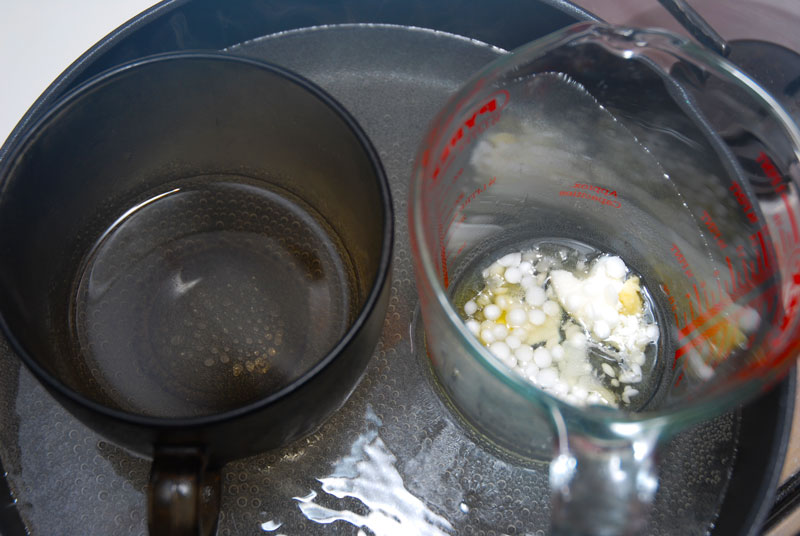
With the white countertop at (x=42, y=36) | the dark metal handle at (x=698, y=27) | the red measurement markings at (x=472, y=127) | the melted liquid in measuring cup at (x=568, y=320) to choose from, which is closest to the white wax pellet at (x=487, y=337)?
the melted liquid in measuring cup at (x=568, y=320)

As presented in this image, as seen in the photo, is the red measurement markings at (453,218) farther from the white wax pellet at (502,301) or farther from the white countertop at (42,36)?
the white countertop at (42,36)

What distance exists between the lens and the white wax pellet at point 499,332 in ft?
1.36

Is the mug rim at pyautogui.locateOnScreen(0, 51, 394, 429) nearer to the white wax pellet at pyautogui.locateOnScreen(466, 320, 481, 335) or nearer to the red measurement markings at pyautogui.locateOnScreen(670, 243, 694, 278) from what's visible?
the white wax pellet at pyautogui.locateOnScreen(466, 320, 481, 335)

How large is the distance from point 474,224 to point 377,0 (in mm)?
170

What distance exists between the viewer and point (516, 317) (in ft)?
1.37

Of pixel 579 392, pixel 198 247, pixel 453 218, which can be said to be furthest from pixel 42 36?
pixel 579 392

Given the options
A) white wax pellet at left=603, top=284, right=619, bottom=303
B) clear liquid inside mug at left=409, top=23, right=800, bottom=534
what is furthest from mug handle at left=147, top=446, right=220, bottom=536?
white wax pellet at left=603, top=284, right=619, bottom=303

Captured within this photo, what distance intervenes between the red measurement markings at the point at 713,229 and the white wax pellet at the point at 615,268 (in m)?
0.05

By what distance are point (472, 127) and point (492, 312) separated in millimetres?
109

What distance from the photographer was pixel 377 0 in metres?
0.48

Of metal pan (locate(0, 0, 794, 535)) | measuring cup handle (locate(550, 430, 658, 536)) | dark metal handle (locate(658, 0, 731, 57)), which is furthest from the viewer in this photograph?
dark metal handle (locate(658, 0, 731, 57))

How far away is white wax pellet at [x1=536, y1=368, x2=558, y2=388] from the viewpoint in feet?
1.31

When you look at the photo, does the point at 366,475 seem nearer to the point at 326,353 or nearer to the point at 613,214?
the point at 326,353

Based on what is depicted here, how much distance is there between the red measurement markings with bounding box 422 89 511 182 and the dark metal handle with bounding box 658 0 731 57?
0.20m
